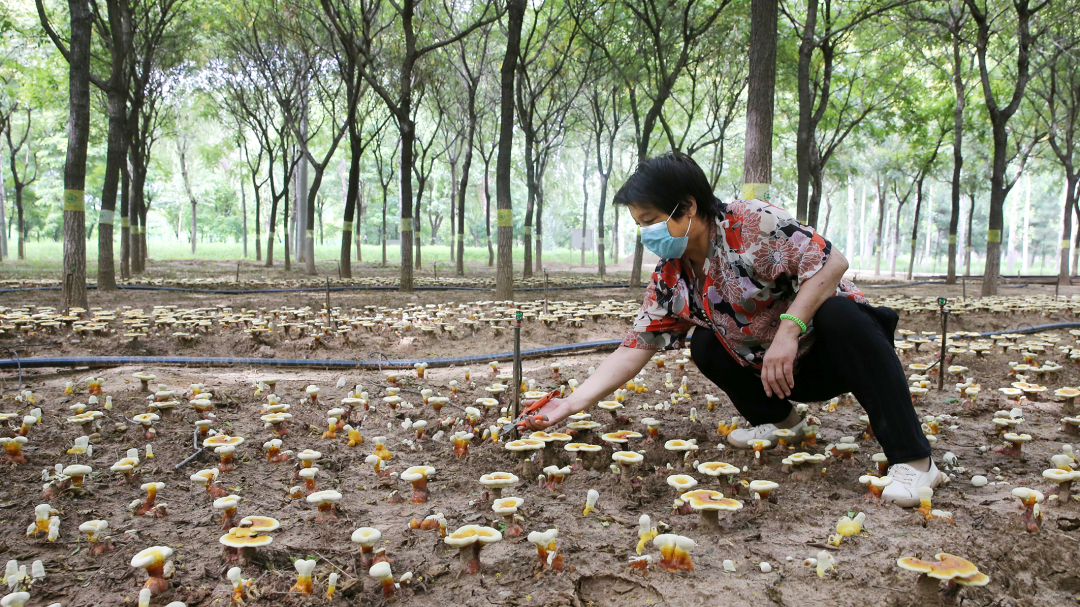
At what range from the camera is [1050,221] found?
59.7 metres

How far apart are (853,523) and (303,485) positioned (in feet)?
6.83

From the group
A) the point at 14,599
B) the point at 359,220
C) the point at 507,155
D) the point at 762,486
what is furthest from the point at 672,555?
the point at 359,220

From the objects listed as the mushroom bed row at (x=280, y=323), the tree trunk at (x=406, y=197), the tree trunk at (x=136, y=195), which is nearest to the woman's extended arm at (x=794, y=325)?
the mushroom bed row at (x=280, y=323)

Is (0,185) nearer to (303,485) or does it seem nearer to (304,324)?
(304,324)

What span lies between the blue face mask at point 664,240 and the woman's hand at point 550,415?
2.48 feet

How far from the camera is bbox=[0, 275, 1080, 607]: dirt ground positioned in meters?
1.70

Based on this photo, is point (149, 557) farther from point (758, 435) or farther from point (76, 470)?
point (758, 435)

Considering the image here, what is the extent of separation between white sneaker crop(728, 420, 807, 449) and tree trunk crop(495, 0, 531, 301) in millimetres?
7036

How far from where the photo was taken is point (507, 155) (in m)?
10.5

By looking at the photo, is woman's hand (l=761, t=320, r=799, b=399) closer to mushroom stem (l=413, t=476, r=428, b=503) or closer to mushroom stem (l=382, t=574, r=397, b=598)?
mushroom stem (l=413, t=476, r=428, b=503)

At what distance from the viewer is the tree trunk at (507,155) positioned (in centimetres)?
958

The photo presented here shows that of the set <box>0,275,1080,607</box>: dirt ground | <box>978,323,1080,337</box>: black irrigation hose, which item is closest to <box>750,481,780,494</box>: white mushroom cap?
<box>0,275,1080,607</box>: dirt ground

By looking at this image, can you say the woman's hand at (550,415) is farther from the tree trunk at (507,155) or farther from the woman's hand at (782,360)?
the tree trunk at (507,155)

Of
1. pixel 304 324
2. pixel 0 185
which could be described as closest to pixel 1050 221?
pixel 304 324
